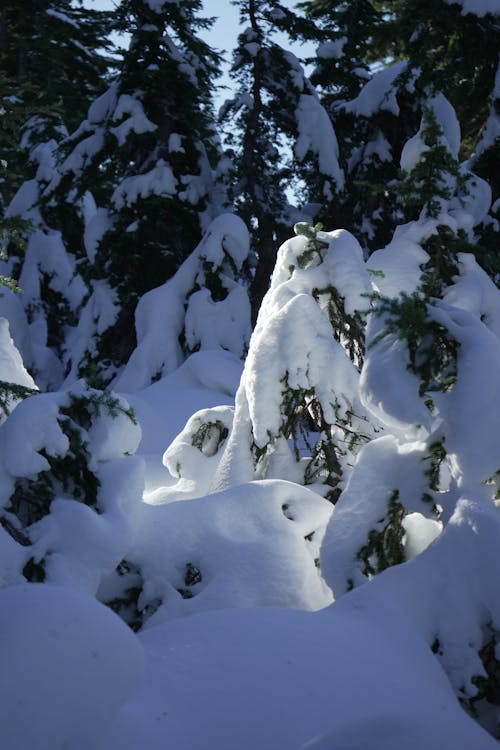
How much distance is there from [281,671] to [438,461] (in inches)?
57.0

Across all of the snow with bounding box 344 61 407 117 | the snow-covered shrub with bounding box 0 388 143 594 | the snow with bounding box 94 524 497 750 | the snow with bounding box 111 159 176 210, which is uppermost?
the snow with bounding box 344 61 407 117

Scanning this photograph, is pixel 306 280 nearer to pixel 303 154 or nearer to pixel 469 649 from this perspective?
pixel 469 649

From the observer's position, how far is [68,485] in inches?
164

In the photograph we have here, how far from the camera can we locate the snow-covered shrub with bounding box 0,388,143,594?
3553mm

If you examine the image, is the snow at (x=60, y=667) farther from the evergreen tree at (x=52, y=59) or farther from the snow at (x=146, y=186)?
the evergreen tree at (x=52, y=59)

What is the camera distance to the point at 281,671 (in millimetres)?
2656

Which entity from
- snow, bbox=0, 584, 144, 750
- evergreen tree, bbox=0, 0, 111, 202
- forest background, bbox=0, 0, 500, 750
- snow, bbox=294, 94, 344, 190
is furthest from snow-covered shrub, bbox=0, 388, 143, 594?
evergreen tree, bbox=0, 0, 111, 202

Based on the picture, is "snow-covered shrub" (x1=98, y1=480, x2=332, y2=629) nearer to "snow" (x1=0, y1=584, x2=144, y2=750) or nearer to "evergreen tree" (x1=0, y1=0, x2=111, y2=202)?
"snow" (x1=0, y1=584, x2=144, y2=750)

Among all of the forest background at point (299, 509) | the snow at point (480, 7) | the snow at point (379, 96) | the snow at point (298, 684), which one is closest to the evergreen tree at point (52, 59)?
the snow at point (379, 96)

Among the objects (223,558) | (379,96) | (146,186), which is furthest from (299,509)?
(379,96)

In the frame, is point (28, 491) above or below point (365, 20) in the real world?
below

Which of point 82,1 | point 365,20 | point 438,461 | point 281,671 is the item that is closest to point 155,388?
point 438,461

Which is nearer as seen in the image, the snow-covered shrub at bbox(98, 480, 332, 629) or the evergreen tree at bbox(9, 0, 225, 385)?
the snow-covered shrub at bbox(98, 480, 332, 629)

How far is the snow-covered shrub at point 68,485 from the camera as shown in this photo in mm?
3553
